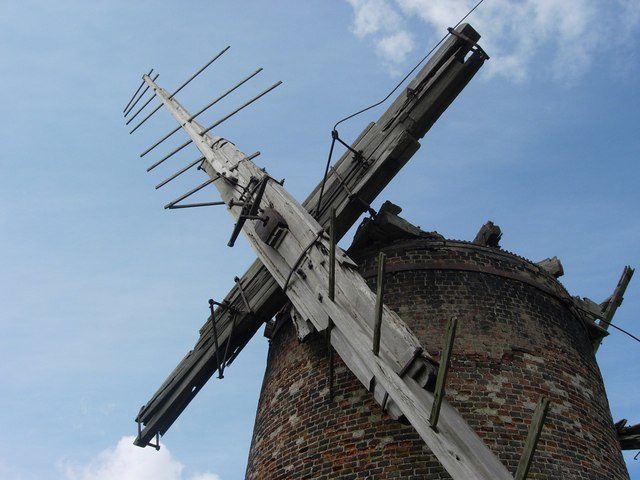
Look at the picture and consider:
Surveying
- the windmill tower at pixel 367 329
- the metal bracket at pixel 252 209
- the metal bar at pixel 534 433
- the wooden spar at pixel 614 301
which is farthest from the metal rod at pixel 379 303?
the wooden spar at pixel 614 301

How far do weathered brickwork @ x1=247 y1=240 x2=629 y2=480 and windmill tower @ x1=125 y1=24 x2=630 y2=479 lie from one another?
2cm

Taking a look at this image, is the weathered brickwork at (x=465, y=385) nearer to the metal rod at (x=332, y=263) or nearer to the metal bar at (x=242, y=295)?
the metal bar at (x=242, y=295)

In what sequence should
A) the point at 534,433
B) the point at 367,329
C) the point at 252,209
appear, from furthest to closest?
the point at 252,209
the point at 367,329
the point at 534,433

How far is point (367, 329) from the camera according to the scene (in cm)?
661

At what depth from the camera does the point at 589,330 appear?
885 cm

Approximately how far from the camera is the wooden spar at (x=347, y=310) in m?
5.36

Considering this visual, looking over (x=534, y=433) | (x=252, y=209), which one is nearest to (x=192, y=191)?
(x=252, y=209)

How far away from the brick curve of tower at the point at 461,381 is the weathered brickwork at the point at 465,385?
1 cm

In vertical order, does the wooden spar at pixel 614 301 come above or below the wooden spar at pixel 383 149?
below

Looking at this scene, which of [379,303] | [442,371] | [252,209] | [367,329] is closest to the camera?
[442,371]

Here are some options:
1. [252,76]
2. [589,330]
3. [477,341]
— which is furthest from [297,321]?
[252,76]

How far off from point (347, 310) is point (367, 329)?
0.37m

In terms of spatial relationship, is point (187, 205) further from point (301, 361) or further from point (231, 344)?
point (301, 361)

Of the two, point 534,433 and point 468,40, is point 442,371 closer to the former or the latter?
point 534,433
